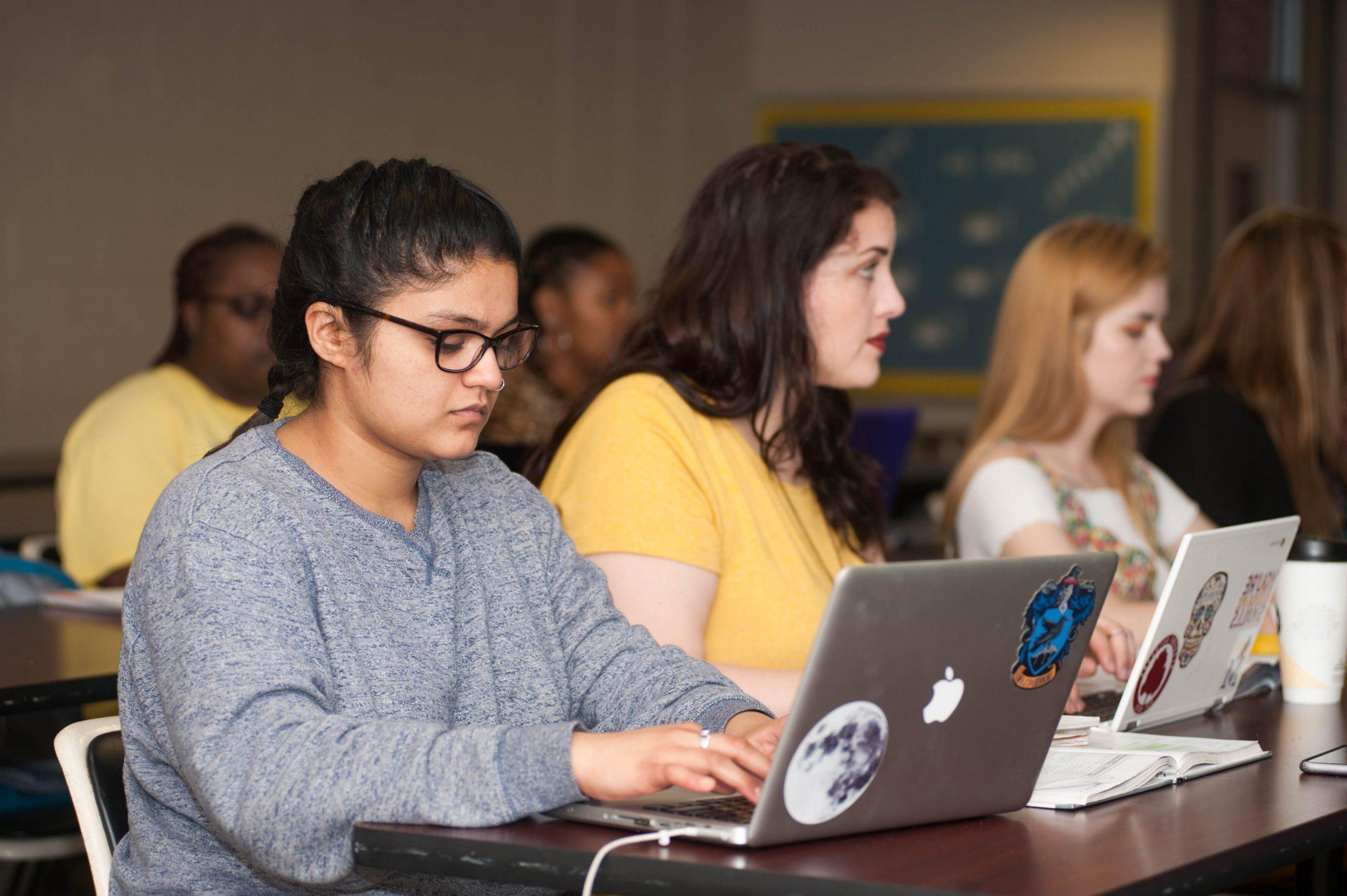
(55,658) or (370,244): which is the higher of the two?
(370,244)

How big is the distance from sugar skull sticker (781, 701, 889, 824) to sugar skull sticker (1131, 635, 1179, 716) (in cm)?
54

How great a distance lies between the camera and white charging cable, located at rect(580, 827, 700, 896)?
1.01m

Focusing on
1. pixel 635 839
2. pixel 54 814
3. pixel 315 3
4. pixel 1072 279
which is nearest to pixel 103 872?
pixel 635 839

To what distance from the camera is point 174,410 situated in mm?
3184

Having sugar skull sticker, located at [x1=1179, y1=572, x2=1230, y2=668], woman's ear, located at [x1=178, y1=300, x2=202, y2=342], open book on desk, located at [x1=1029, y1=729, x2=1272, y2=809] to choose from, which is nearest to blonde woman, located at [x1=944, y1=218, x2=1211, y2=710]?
sugar skull sticker, located at [x1=1179, y1=572, x2=1230, y2=668]

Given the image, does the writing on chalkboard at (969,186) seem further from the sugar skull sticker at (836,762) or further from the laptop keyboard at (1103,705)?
the sugar skull sticker at (836,762)

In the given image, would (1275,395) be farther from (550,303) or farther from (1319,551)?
(550,303)

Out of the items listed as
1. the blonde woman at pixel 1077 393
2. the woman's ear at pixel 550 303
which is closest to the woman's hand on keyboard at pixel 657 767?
the blonde woman at pixel 1077 393

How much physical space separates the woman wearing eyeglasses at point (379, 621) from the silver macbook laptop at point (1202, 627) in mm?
416

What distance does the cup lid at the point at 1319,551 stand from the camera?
5.96 feet

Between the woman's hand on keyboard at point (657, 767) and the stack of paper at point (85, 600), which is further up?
the woman's hand on keyboard at point (657, 767)

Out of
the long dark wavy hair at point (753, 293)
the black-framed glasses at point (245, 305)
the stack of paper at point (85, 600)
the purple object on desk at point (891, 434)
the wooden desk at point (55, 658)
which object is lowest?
the purple object on desk at point (891, 434)

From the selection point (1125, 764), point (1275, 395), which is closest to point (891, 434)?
point (1275, 395)

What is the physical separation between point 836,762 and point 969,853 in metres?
0.12
